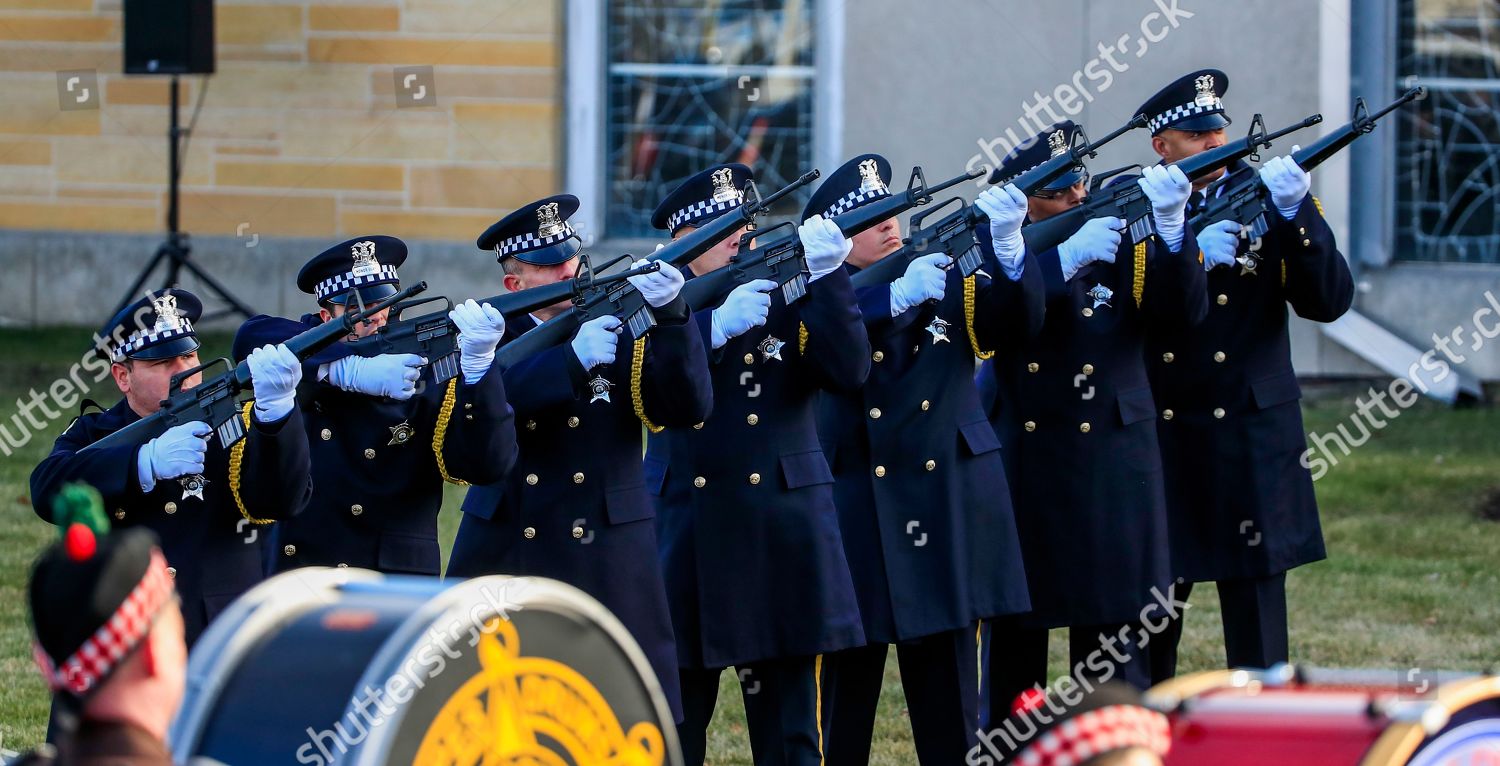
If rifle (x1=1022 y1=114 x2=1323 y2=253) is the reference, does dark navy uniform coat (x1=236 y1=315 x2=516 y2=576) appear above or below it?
below

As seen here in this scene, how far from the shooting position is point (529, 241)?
5.71 meters

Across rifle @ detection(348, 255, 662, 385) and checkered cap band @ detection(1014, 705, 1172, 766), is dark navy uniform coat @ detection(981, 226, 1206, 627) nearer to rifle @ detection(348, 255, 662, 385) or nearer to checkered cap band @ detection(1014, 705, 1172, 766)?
rifle @ detection(348, 255, 662, 385)

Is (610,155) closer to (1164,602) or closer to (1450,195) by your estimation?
(1450,195)

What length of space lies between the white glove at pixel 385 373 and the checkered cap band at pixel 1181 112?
2436 millimetres

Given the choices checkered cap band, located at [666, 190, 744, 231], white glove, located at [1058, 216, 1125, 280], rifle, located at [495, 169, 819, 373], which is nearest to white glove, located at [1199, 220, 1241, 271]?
white glove, located at [1058, 216, 1125, 280]

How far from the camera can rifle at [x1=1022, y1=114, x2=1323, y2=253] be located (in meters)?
6.01

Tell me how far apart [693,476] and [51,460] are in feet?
5.36

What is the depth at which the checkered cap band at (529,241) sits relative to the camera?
5.70m

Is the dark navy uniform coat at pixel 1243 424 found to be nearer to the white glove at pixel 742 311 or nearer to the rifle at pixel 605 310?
the white glove at pixel 742 311

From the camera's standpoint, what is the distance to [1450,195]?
14.0 meters

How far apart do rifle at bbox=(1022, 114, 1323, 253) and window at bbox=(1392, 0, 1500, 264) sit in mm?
8213

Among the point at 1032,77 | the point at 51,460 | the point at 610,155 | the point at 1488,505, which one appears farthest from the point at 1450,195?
the point at 51,460

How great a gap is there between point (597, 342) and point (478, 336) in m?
0.30

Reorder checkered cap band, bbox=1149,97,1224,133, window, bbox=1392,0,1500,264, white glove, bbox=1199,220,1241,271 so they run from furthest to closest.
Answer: window, bbox=1392,0,1500,264 → checkered cap band, bbox=1149,97,1224,133 → white glove, bbox=1199,220,1241,271
